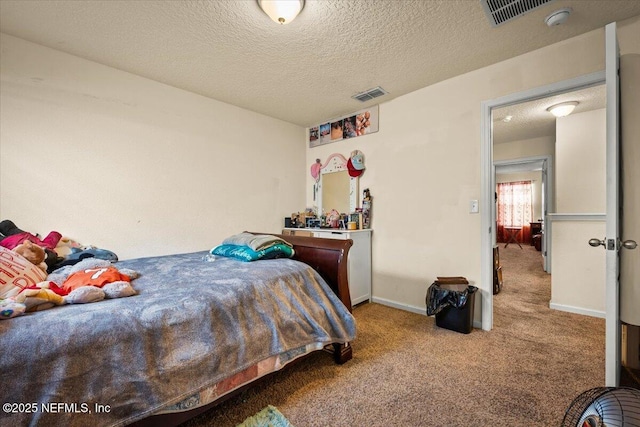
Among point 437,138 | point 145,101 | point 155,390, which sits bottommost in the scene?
point 155,390

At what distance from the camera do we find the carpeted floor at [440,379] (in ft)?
4.41

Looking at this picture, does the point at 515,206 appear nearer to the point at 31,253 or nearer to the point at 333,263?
the point at 333,263

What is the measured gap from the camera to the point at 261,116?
3.40 meters

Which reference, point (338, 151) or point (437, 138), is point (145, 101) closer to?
point (338, 151)

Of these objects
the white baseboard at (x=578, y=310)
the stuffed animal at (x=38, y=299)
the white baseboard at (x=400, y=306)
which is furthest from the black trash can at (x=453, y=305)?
the stuffed animal at (x=38, y=299)

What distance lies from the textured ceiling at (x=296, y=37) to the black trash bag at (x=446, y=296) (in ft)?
6.46

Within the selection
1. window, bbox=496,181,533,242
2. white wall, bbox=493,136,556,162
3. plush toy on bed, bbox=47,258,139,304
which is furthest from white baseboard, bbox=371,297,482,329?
window, bbox=496,181,533,242

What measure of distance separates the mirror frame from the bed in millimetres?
1561

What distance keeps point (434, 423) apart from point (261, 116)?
11.0 feet

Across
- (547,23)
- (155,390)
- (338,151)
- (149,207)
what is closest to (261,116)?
(338,151)

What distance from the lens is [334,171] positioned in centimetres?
359

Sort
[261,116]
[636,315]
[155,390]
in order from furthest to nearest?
[261,116] → [636,315] → [155,390]

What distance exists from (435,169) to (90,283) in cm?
279

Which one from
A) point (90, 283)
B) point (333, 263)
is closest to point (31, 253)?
point (90, 283)
